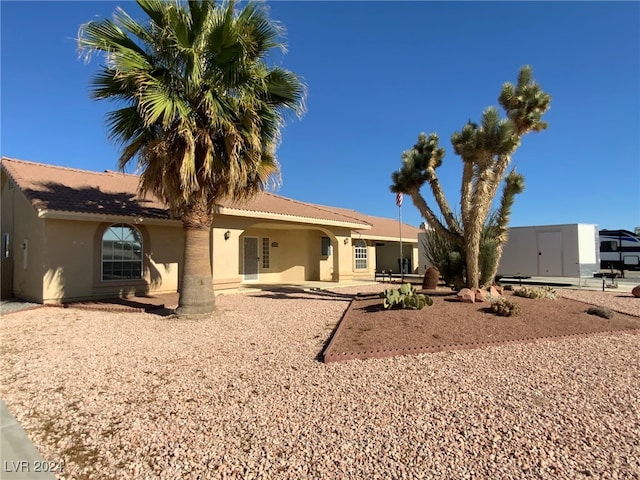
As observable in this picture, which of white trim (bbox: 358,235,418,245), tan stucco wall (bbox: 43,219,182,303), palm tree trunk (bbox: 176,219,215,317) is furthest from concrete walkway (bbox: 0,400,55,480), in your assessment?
white trim (bbox: 358,235,418,245)

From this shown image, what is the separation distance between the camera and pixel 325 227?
19.9 metres

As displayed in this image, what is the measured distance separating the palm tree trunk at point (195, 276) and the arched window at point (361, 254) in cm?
1454

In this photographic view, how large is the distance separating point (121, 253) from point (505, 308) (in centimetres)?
1233

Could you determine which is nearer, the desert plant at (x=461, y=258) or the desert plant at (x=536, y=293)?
the desert plant at (x=536, y=293)

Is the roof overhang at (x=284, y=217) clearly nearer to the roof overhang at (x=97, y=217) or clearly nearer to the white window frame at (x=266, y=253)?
the roof overhang at (x=97, y=217)

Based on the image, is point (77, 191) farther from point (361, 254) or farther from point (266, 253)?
point (361, 254)

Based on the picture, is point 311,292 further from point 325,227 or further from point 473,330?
point 473,330

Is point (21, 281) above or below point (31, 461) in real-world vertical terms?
above

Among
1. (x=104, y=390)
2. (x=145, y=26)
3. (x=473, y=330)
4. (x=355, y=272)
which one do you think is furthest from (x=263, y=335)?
(x=355, y=272)

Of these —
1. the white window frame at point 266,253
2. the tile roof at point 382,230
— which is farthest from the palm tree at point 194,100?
the tile roof at point 382,230

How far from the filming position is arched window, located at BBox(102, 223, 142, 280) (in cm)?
1377

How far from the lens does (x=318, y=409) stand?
4539 mm

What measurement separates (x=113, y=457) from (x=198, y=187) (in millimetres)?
7238

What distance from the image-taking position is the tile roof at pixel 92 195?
13.0 meters
